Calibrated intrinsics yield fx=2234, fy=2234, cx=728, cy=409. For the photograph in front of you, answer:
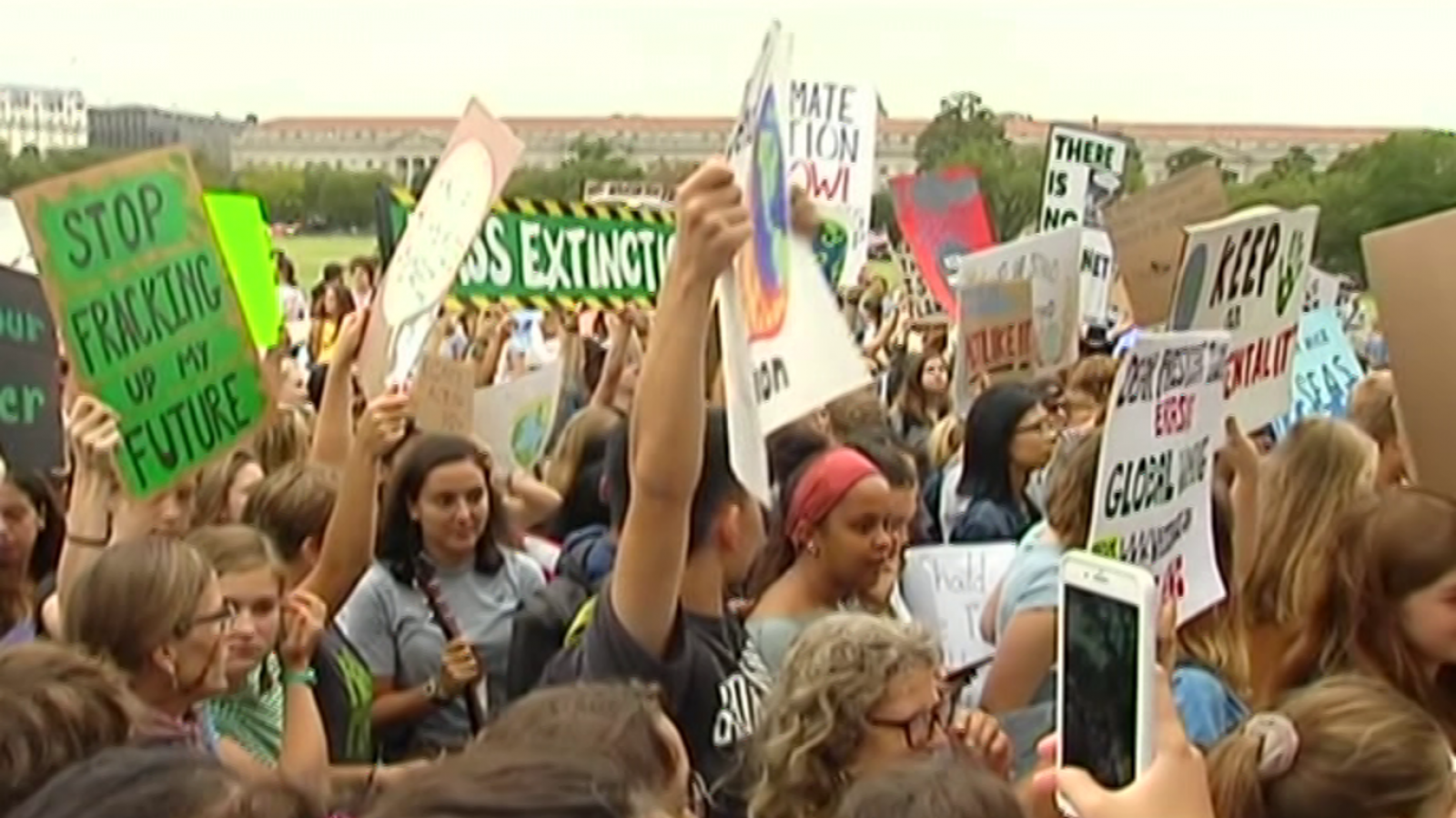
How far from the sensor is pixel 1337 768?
9.68 feet

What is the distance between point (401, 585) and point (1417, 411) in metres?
2.21

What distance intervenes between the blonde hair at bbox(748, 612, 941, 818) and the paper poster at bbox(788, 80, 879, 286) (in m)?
5.47

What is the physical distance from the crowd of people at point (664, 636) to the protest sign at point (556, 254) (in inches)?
115

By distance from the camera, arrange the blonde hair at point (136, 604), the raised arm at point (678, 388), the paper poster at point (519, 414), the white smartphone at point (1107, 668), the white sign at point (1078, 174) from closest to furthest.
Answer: the white smartphone at point (1107, 668) → the raised arm at point (678, 388) → the blonde hair at point (136, 604) → the paper poster at point (519, 414) → the white sign at point (1078, 174)

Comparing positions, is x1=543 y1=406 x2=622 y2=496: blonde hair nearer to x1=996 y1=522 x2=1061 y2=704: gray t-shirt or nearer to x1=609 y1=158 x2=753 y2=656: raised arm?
x1=996 y1=522 x2=1061 y2=704: gray t-shirt

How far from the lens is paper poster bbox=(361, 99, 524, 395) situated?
5.75 m

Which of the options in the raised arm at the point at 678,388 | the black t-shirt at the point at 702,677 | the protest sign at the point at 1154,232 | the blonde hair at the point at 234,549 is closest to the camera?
the raised arm at the point at 678,388

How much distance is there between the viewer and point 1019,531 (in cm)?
615

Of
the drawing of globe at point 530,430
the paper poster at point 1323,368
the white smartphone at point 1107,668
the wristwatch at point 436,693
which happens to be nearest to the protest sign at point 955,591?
the wristwatch at point 436,693

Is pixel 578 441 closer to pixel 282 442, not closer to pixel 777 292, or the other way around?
pixel 282 442

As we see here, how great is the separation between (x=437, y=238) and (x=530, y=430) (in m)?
1.36

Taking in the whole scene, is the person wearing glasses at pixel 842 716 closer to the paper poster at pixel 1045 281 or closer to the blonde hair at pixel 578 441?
the blonde hair at pixel 578 441

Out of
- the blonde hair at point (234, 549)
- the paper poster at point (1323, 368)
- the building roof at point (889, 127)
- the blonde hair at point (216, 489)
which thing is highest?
the blonde hair at point (234, 549)

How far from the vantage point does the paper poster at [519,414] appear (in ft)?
22.8
